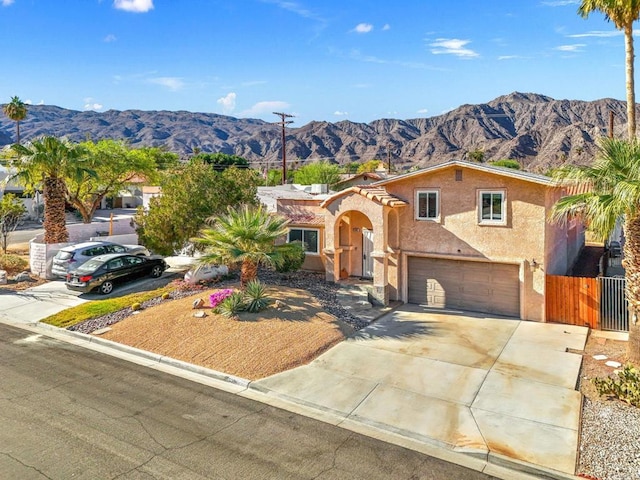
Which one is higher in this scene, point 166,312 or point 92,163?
point 92,163

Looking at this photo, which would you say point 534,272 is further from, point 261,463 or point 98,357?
point 98,357

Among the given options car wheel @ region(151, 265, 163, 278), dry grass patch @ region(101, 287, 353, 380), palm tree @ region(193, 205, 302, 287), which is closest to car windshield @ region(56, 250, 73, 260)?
car wheel @ region(151, 265, 163, 278)

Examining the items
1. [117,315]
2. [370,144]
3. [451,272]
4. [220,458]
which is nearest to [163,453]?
[220,458]

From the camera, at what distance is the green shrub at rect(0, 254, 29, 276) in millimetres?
24766

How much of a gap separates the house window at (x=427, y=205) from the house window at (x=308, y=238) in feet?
18.6

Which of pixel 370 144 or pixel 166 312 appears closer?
pixel 166 312

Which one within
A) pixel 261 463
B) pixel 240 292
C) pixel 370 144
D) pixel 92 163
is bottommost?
pixel 261 463

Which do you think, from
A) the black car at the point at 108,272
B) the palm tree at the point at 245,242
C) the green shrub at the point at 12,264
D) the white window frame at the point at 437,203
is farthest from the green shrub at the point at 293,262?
the green shrub at the point at 12,264

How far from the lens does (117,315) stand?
56.9ft

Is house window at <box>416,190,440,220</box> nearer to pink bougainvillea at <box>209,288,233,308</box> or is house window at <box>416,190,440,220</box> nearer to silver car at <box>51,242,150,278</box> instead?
pink bougainvillea at <box>209,288,233,308</box>

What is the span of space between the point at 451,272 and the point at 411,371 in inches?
275

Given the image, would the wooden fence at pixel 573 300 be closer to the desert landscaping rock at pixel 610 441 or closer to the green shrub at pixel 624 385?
the green shrub at pixel 624 385

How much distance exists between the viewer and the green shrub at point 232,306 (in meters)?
16.2

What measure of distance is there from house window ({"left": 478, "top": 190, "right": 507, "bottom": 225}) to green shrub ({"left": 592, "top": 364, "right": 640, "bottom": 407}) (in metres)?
6.89
